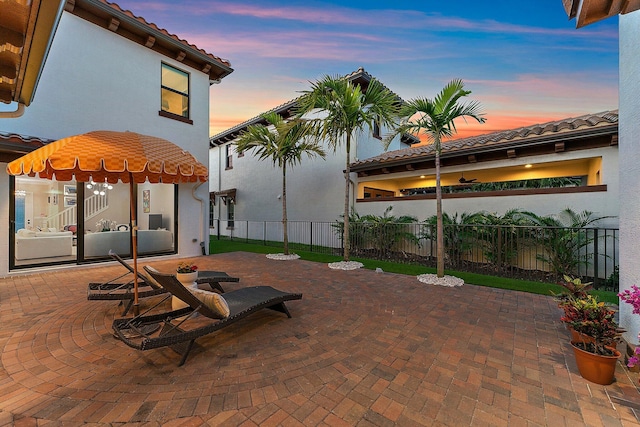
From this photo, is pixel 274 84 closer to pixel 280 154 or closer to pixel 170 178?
pixel 280 154

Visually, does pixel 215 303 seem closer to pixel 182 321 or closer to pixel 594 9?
pixel 182 321

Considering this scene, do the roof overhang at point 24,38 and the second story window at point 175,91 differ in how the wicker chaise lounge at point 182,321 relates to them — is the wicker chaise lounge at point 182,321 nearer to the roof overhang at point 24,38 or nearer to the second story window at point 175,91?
the roof overhang at point 24,38

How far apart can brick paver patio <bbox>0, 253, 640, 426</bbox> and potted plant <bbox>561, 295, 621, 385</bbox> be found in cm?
12

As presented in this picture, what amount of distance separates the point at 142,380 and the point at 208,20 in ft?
32.9

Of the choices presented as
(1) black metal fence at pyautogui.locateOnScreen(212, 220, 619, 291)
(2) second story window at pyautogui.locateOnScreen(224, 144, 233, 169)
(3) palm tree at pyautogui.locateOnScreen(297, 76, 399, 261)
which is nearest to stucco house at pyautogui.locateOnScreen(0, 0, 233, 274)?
(3) palm tree at pyautogui.locateOnScreen(297, 76, 399, 261)

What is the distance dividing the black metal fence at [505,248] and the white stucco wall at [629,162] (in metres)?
3.55

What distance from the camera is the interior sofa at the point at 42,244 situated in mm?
6742

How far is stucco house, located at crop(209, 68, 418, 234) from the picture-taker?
12.9 meters

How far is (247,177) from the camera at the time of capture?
17641 millimetres

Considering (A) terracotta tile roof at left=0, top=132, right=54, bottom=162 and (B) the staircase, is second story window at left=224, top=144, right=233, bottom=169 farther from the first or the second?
(A) terracotta tile roof at left=0, top=132, right=54, bottom=162

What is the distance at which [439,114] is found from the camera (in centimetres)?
618

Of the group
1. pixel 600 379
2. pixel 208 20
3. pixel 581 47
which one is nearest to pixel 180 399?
pixel 600 379

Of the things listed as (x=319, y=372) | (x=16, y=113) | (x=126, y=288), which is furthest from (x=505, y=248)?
(x=16, y=113)

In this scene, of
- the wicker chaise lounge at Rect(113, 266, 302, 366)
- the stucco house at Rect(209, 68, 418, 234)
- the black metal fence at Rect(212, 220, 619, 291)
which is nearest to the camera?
the wicker chaise lounge at Rect(113, 266, 302, 366)
